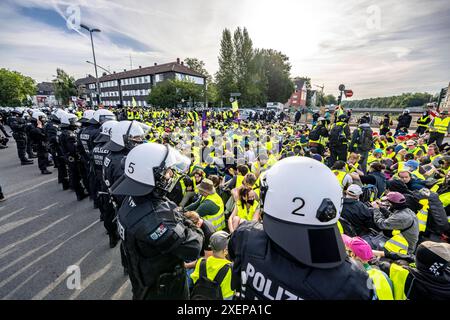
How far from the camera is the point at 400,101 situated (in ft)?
294

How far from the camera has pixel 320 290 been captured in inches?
39.0

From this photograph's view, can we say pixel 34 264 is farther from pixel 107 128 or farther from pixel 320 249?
pixel 320 249

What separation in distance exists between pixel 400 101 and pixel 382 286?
4602 inches

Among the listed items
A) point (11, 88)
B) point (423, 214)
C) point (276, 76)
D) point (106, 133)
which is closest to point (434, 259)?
point (423, 214)

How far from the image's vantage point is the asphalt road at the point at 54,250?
3.24 meters

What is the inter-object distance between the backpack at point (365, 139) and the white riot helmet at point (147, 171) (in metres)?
7.69

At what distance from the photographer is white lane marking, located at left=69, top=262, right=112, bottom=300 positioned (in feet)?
10.4

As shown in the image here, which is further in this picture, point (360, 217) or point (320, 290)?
point (360, 217)

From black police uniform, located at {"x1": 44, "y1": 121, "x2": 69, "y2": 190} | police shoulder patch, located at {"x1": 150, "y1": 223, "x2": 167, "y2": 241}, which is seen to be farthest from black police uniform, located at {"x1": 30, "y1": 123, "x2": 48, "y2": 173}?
police shoulder patch, located at {"x1": 150, "y1": 223, "x2": 167, "y2": 241}

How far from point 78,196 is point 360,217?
700 cm

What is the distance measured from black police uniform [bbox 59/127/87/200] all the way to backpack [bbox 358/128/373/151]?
9.00m

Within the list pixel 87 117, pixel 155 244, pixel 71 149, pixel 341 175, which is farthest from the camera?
pixel 87 117

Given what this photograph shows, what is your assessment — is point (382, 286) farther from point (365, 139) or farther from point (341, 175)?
point (365, 139)
